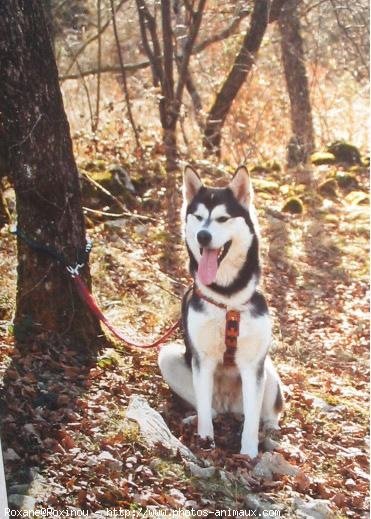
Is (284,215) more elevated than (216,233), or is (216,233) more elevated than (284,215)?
(216,233)

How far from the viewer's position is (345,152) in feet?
37.6

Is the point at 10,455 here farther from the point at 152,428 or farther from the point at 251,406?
the point at 251,406

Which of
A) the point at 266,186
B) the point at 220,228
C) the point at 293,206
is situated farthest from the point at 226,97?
the point at 220,228

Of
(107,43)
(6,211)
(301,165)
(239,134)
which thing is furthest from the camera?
(107,43)

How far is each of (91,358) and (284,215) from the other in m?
5.32

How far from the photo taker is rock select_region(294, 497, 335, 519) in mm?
3324

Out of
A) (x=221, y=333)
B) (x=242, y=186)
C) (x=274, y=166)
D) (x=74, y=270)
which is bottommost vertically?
(x=221, y=333)

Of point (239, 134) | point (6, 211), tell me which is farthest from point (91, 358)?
point (239, 134)

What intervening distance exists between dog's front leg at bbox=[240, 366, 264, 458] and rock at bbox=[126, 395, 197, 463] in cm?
35

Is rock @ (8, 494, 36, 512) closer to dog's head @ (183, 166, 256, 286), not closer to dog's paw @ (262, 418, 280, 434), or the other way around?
dog's head @ (183, 166, 256, 286)

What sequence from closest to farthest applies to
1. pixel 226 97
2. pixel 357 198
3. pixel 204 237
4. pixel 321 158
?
pixel 204 237 < pixel 226 97 < pixel 357 198 < pixel 321 158

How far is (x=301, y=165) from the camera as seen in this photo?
10625mm

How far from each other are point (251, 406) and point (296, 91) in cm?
863

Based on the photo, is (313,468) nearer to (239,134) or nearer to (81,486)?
(81,486)
